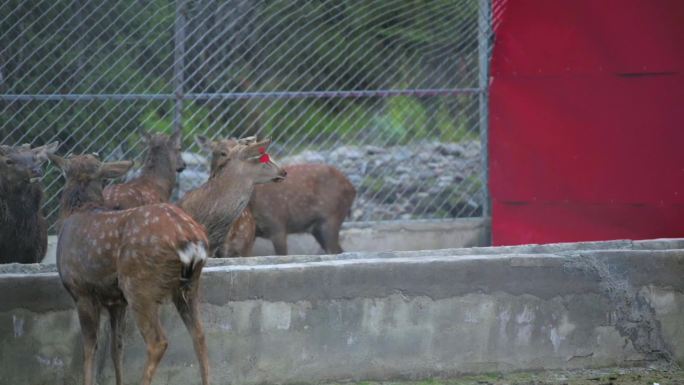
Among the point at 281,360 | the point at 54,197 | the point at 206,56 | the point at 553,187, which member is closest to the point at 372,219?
the point at 553,187

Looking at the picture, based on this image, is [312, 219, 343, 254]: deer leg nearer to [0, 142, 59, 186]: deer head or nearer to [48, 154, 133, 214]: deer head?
[0, 142, 59, 186]: deer head

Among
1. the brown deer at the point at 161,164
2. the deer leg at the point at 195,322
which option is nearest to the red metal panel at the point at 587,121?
the brown deer at the point at 161,164

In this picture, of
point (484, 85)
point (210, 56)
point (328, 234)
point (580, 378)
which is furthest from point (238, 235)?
point (580, 378)

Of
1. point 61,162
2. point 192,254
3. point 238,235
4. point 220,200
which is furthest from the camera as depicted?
point 238,235

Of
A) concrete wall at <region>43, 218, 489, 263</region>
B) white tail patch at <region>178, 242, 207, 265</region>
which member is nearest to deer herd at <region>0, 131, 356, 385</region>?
white tail patch at <region>178, 242, 207, 265</region>

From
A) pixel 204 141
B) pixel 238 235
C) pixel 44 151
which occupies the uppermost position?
pixel 204 141

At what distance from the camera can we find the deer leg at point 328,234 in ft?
33.4

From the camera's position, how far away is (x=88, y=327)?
19.0 feet

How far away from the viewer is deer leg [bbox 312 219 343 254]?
10.2 metres

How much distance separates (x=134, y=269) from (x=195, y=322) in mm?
482

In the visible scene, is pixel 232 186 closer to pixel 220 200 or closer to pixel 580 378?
pixel 220 200

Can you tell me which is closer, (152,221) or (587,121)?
(152,221)

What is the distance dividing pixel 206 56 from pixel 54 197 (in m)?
1.77

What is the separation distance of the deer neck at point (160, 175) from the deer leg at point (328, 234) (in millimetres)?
1900
